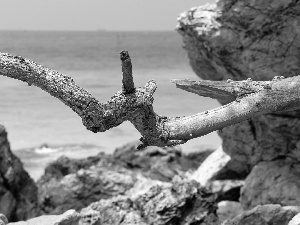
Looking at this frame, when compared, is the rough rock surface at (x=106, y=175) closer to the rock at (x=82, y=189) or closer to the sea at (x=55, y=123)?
the rock at (x=82, y=189)

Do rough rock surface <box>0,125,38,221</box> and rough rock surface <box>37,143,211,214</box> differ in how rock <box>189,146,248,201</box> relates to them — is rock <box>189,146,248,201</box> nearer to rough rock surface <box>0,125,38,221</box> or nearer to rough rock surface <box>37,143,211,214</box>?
rough rock surface <box>37,143,211,214</box>

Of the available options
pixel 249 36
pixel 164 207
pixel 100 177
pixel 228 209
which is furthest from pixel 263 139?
pixel 100 177

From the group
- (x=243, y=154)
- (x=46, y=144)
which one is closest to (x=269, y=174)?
(x=243, y=154)

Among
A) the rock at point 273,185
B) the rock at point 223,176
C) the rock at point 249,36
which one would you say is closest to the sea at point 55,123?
the rock at point 223,176

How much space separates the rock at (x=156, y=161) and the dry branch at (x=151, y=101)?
7.14 meters

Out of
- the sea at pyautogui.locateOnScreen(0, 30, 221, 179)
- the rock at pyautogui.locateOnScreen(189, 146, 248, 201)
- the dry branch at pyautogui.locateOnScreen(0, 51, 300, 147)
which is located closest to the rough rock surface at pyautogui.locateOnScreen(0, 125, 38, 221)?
the sea at pyautogui.locateOnScreen(0, 30, 221, 179)

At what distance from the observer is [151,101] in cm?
478

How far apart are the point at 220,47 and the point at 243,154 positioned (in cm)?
242

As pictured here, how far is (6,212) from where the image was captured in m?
9.55

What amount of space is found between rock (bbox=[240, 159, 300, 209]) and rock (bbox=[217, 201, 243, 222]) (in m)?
0.22

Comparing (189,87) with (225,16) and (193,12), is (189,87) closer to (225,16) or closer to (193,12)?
(225,16)

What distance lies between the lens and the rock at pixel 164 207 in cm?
733

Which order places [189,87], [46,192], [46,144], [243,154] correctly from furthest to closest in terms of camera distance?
[46,144], [46,192], [243,154], [189,87]

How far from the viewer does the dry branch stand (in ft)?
14.9
